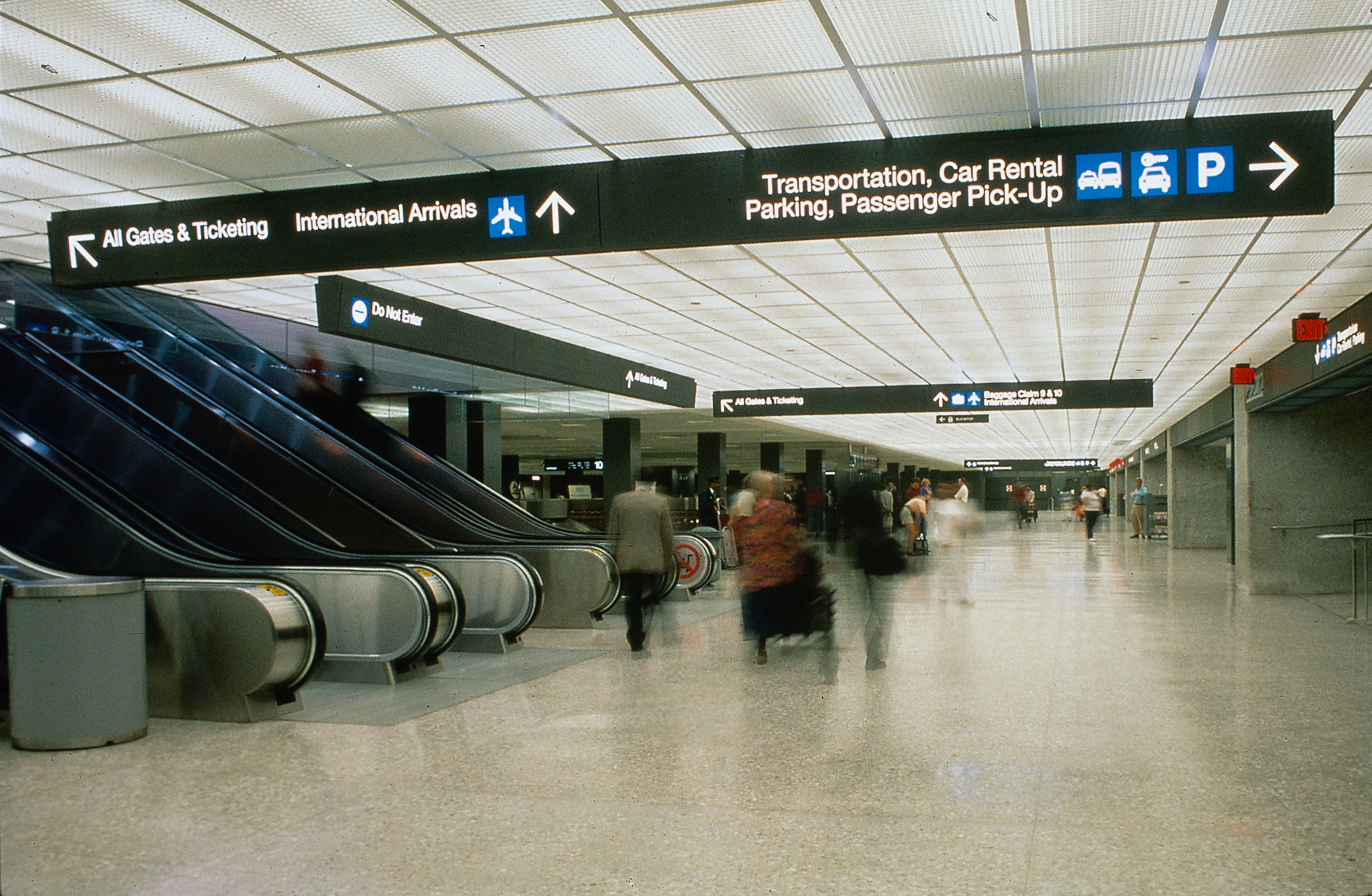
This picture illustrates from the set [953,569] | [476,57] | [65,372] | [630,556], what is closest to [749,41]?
[476,57]

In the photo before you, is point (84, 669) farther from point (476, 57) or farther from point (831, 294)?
point (831, 294)

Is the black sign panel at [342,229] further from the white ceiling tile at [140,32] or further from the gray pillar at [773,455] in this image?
the gray pillar at [773,455]

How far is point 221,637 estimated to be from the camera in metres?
6.61

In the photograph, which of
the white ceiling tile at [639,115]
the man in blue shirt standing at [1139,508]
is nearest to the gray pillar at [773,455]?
the man in blue shirt standing at [1139,508]

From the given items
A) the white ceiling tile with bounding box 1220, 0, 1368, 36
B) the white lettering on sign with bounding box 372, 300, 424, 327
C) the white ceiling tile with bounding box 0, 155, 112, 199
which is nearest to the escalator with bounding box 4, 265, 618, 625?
the white lettering on sign with bounding box 372, 300, 424, 327

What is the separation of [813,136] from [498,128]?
1718 millimetres

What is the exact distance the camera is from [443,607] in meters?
8.44

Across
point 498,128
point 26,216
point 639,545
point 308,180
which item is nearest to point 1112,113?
point 498,128

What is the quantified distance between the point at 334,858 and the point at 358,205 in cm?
378

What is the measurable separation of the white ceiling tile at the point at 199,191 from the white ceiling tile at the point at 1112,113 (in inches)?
190

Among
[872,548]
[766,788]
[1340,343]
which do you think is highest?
[1340,343]

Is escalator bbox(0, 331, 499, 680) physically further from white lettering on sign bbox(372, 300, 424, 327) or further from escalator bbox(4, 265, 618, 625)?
white lettering on sign bbox(372, 300, 424, 327)

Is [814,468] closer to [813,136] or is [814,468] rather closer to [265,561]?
[265,561]

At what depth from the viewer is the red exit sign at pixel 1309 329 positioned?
1041 cm
